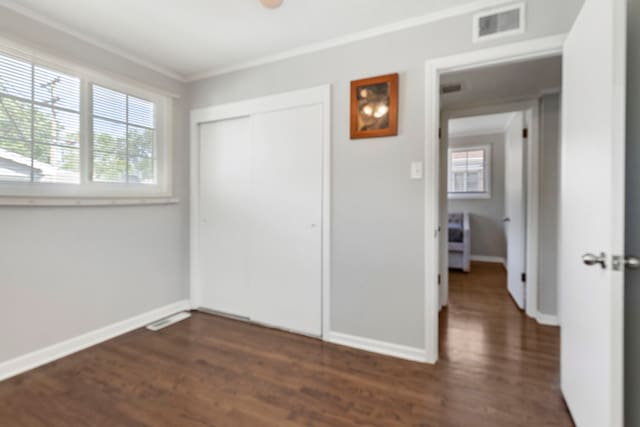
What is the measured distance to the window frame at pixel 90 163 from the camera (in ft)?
6.82

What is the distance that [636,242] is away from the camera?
1.33 metres

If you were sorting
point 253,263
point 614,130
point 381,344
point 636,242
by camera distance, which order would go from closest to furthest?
point 614,130 < point 636,242 < point 381,344 < point 253,263

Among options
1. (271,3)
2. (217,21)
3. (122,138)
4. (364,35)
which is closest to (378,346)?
(364,35)

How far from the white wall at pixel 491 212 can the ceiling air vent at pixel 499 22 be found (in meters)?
4.27

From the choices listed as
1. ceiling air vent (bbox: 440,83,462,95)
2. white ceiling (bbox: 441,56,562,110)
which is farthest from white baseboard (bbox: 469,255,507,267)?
ceiling air vent (bbox: 440,83,462,95)

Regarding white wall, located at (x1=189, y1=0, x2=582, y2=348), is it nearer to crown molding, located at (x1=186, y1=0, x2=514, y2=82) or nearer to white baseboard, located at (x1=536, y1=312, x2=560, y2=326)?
crown molding, located at (x1=186, y1=0, x2=514, y2=82)

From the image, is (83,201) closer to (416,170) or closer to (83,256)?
(83,256)

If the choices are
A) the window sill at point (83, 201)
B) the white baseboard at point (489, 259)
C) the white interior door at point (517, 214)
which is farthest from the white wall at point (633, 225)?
the white baseboard at point (489, 259)

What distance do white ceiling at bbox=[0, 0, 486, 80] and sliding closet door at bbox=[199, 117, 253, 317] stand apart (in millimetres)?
718

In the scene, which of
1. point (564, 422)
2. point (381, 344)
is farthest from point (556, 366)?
point (381, 344)

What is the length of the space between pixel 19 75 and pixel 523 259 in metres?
4.46

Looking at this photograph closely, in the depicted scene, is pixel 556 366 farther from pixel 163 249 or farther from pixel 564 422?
pixel 163 249

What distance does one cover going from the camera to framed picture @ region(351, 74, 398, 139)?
2254 millimetres

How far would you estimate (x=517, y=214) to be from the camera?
136 inches
